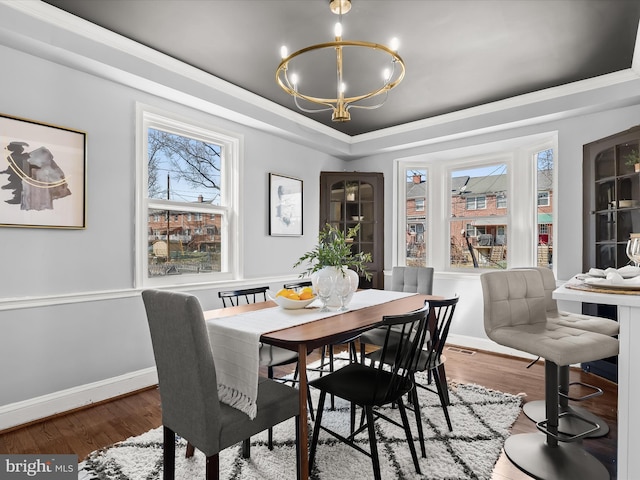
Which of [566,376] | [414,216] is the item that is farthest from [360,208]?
[566,376]

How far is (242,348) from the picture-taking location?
1.80 meters

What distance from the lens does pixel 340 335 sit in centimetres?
189

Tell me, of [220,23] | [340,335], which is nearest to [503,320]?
[340,335]

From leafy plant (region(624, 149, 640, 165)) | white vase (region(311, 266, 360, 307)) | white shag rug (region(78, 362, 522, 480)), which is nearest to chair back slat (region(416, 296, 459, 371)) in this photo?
white shag rug (region(78, 362, 522, 480))

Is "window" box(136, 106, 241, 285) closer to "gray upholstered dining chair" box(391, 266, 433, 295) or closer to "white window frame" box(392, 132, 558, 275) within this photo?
"gray upholstered dining chair" box(391, 266, 433, 295)

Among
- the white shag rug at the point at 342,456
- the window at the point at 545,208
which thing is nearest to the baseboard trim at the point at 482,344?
the window at the point at 545,208

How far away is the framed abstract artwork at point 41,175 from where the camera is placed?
2391 millimetres

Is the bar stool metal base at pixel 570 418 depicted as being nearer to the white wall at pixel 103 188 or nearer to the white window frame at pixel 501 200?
the white wall at pixel 103 188

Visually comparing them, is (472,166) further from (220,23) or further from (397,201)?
(220,23)

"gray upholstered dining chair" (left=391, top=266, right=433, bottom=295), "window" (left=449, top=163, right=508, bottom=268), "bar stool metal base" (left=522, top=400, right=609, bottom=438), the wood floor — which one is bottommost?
the wood floor

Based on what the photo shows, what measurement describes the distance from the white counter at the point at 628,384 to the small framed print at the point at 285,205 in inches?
126

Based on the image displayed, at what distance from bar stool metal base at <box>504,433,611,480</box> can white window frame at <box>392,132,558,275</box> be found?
2.46 metres

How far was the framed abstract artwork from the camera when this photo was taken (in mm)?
2391

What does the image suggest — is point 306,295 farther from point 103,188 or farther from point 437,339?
point 103,188
